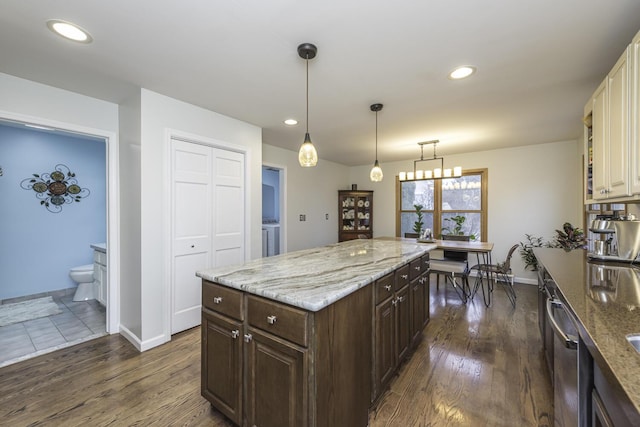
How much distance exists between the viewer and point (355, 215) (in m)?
6.22

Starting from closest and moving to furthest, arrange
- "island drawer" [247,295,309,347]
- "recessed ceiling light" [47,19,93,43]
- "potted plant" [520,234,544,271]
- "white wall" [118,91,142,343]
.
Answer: "island drawer" [247,295,309,347], "recessed ceiling light" [47,19,93,43], "white wall" [118,91,142,343], "potted plant" [520,234,544,271]

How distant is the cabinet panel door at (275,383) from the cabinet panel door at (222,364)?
98mm

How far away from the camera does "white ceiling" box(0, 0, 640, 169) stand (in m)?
1.49

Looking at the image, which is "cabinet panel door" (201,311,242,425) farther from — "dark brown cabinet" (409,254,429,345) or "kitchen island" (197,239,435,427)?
"dark brown cabinet" (409,254,429,345)

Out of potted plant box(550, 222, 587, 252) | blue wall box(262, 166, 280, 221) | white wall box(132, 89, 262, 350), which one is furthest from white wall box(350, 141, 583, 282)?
white wall box(132, 89, 262, 350)

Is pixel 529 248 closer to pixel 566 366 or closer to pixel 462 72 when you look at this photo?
pixel 462 72

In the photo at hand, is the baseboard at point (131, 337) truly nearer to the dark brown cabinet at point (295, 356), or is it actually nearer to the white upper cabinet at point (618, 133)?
the dark brown cabinet at point (295, 356)

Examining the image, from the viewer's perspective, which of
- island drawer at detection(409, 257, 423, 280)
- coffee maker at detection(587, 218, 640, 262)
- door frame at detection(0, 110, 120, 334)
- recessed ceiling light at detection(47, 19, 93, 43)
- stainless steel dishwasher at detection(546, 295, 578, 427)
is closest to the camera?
stainless steel dishwasher at detection(546, 295, 578, 427)

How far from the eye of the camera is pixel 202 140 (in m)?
2.93

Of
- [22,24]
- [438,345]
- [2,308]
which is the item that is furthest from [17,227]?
[438,345]

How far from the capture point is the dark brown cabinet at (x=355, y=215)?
6.16 meters

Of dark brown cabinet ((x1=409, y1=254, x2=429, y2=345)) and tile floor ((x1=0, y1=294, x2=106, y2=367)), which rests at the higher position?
dark brown cabinet ((x1=409, y1=254, x2=429, y2=345))

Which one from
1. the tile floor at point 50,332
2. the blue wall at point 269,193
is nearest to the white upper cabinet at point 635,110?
the tile floor at point 50,332

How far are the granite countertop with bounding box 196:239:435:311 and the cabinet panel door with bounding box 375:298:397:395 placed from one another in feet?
0.92
